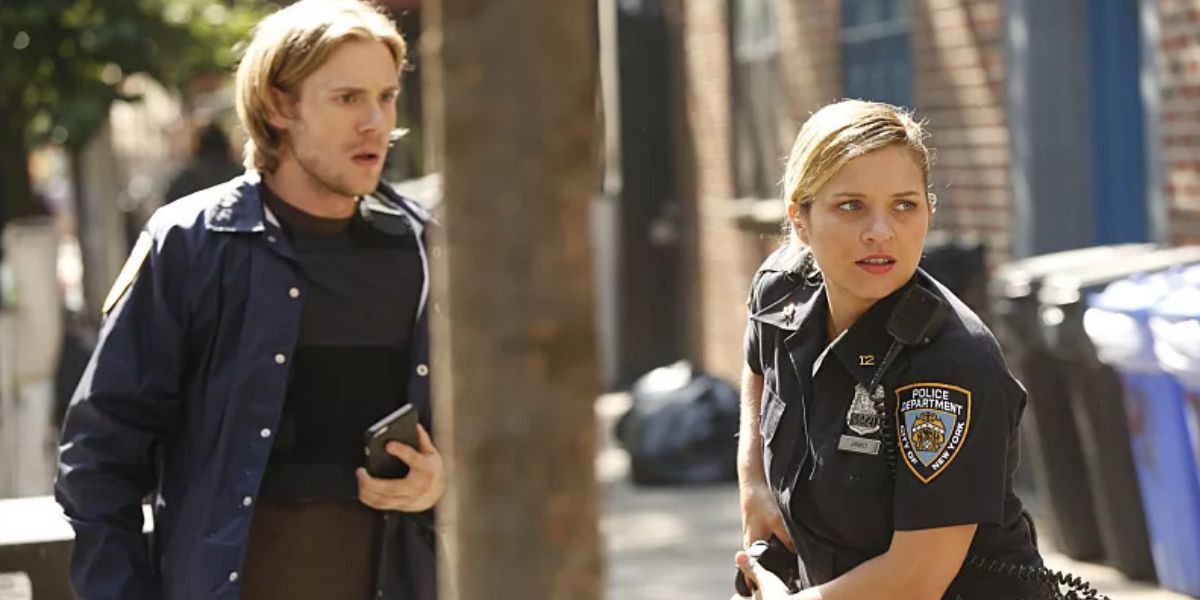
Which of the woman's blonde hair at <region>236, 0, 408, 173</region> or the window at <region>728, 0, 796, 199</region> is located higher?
the window at <region>728, 0, 796, 199</region>

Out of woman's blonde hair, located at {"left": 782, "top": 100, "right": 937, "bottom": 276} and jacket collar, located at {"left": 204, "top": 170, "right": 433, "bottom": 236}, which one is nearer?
woman's blonde hair, located at {"left": 782, "top": 100, "right": 937, "bottom": 276}

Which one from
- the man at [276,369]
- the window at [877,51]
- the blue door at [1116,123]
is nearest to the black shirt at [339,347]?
the man at [276,369]

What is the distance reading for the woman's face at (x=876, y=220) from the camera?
311 cm

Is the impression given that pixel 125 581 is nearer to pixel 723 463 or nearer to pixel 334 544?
pixel 334 544

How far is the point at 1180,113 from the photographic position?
28.1 ft

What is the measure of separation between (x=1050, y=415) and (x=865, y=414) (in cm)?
516

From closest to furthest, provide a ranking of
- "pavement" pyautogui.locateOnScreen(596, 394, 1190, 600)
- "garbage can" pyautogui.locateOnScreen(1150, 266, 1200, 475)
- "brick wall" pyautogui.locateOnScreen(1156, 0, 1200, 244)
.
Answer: "garbage can" pyautogui.locateOnScreen(1150, 266, 1200, 475) < "pavement" pyautogui.locateOnScreen(596, 394, 1190, 600) < "brick wall" pyautogui.locateOnScreen(1156, 0, 1200, 244)

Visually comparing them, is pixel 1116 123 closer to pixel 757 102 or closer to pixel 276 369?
pixel 757 102

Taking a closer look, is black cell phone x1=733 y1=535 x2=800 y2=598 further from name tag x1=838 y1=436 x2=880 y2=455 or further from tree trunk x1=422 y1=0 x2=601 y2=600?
tree trunk x1=422 y1=0 x2=601 y2=600

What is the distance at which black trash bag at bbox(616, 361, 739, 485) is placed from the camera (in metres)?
11.1

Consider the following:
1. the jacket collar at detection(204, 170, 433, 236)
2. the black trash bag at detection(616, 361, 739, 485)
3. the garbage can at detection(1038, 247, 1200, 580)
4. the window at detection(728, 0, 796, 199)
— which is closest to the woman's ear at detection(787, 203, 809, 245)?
the jacket collar at detection(204, 170, 433, 236)

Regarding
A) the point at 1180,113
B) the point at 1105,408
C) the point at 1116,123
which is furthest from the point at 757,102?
the point at 1105,408

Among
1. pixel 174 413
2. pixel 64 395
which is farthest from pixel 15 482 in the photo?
pixel 174 413

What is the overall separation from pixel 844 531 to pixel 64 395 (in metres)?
6.55
